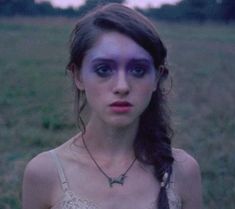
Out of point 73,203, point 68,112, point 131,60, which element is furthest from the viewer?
point 68,112

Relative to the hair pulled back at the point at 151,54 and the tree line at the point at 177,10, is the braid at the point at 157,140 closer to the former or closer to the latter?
the hair pulled back at the point at 151,54

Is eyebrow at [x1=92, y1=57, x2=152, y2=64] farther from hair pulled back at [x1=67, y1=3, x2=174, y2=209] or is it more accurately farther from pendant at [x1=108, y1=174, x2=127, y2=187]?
pendant at [x1=108, y1=174, x2=127, y2=187]

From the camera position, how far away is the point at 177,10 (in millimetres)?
42094

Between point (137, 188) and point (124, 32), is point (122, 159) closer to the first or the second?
point (137, 188)

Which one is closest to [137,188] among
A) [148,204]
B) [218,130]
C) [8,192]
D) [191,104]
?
[148,204]

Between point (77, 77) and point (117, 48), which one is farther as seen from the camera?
point (77, 77)

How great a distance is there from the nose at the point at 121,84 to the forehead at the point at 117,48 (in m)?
0.06

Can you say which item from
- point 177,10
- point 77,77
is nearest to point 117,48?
point 77,77

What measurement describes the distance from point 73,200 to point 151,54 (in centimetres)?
56

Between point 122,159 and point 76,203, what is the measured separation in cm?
26

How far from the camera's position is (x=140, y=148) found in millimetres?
2445

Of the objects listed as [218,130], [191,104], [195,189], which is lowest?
[191,104]

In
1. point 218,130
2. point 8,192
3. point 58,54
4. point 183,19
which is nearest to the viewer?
point 8,192

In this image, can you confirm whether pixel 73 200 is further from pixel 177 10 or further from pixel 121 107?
pixel 177 10
